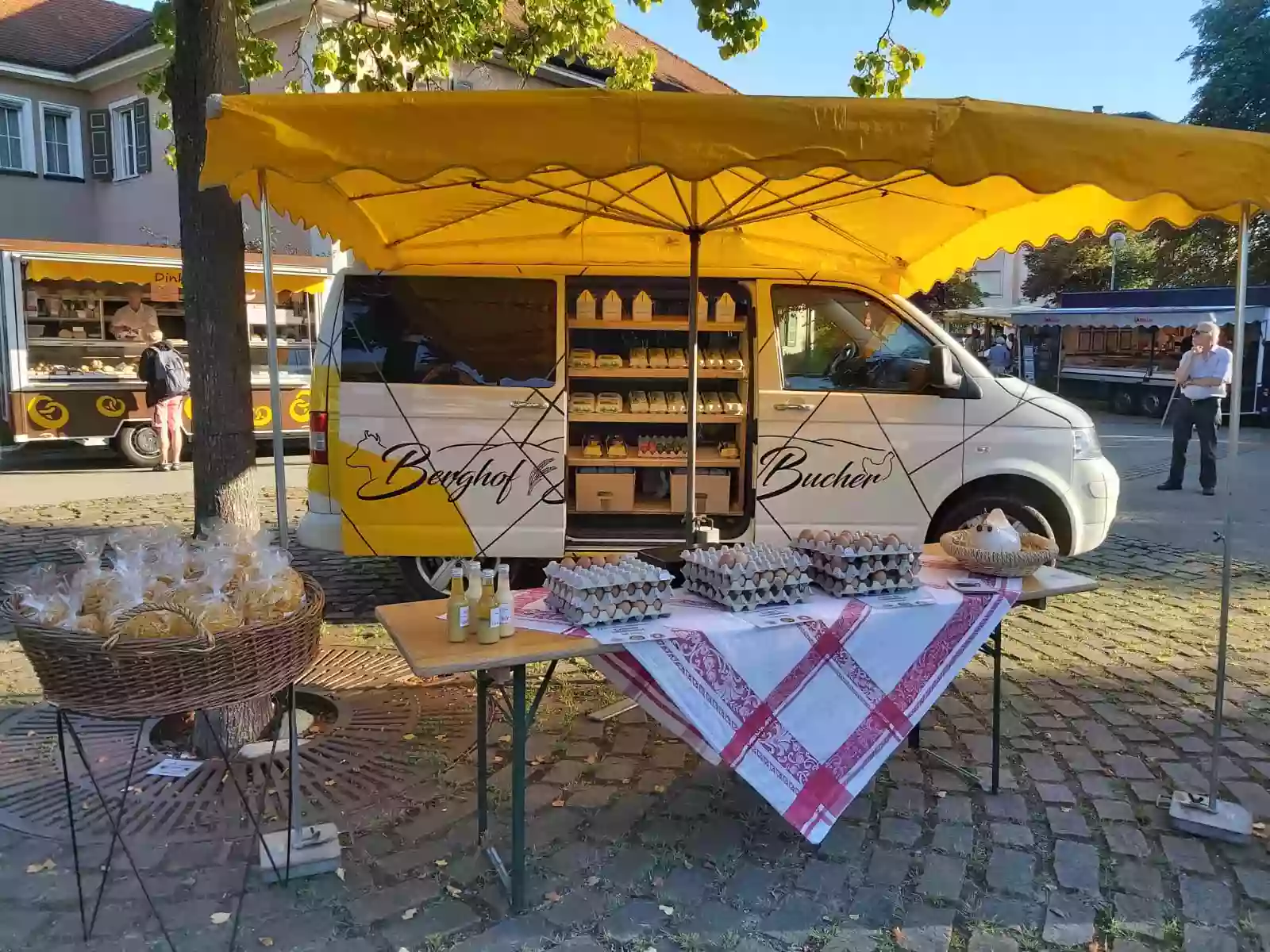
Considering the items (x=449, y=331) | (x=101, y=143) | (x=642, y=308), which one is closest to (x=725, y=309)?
(x=642, y=308)

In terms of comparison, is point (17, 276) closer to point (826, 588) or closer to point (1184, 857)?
point (826, 588)

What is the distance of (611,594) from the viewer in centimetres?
306

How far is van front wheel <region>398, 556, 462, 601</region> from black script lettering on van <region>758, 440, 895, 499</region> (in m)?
1.96

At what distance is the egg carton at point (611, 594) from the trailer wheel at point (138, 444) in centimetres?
1049

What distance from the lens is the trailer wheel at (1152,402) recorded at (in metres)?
20.2

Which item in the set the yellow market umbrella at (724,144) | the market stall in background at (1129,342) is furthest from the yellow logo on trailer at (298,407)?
the market stall in background at (1129,342)

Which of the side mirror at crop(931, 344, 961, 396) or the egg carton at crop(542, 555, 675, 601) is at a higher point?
the side mirror at crop(931, 344, 961, 396)

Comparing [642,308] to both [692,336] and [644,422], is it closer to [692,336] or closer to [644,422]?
[644,422]

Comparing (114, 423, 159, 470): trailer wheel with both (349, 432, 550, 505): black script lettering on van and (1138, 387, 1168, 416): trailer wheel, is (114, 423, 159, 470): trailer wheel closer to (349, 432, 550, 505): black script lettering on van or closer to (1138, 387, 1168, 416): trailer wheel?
(349, 432, 550, 505): black script lettering on van

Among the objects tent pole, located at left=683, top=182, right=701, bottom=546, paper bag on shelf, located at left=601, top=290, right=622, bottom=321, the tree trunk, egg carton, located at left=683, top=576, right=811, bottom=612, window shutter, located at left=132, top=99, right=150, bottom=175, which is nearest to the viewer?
egg carton, located at left=683, top=576, right=811, bottom=612

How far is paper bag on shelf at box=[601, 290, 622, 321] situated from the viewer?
5623 mm

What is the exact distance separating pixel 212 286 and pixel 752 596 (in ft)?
8.23

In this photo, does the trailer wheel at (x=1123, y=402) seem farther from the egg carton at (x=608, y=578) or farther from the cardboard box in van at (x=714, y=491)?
the egg carton at (x=608, y=578)

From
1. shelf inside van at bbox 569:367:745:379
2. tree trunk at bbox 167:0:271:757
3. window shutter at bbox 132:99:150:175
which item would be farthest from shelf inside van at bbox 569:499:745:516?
window shutter at bbox 132:99:150:175
